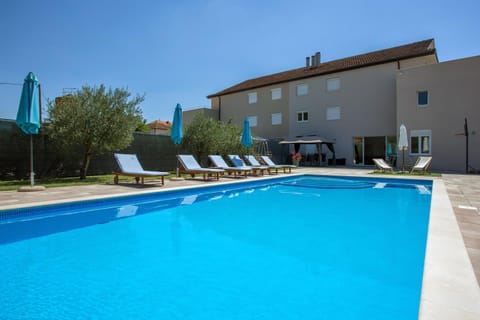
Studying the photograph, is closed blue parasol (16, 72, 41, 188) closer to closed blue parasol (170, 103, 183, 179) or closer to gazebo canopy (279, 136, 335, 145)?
closed blue parasol (170, 103, 183, 179)

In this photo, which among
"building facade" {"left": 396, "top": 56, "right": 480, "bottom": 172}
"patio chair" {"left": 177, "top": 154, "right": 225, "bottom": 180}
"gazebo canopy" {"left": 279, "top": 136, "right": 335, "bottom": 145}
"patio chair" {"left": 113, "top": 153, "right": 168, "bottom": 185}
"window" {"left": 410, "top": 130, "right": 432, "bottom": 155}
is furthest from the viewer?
"gazebo canopy" {"left": 279, "top": 136, "right": 335, "bottom": 145}

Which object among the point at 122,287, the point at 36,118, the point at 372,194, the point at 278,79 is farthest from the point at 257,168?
the point at 278,79

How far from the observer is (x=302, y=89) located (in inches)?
981

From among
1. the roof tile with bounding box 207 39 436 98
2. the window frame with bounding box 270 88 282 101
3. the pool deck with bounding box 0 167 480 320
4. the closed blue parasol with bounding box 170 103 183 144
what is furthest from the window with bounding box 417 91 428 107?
the closed blue parasol with bounding box 170 103 183 144

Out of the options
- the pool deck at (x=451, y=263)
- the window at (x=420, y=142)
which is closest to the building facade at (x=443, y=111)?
the window at (x=420, y=142)

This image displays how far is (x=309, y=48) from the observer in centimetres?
2600

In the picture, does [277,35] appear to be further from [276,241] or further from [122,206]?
[276,241]

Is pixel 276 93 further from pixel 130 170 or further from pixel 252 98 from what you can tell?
pixel 130 170

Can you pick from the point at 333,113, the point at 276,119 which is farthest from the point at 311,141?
the point at 276,119

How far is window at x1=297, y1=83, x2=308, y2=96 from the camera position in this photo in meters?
24.7

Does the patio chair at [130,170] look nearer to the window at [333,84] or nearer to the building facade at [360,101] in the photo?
the building facade at [360,101]

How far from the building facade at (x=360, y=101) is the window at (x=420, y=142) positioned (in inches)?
2.3

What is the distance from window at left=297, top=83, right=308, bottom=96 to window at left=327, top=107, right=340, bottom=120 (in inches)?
110

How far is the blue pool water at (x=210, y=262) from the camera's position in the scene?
8.03 ft
